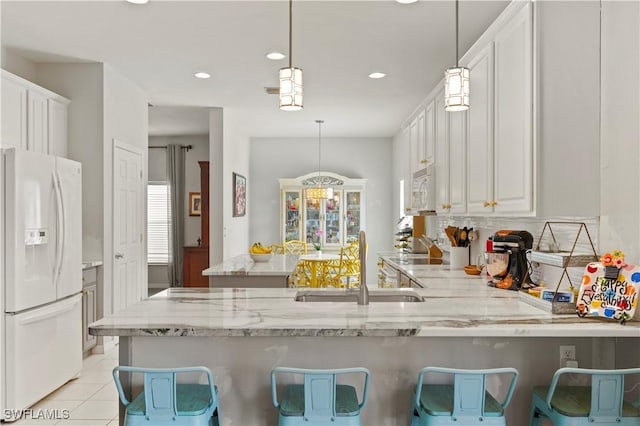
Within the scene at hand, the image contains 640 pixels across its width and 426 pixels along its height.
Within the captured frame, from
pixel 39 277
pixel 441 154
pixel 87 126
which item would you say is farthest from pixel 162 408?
pixel 87 126

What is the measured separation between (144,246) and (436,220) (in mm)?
3290

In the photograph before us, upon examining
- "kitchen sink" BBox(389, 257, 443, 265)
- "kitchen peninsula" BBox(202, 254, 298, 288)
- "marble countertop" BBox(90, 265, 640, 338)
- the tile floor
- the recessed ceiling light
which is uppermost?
the recessed ceiling light

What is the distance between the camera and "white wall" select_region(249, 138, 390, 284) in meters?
8.87

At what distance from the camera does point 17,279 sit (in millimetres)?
3029

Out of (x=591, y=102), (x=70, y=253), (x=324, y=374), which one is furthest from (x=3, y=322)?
(x=591, y=102)

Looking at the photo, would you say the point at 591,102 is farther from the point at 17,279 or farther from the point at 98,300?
the point at 98,300

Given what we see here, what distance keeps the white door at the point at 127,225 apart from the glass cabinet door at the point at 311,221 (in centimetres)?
352

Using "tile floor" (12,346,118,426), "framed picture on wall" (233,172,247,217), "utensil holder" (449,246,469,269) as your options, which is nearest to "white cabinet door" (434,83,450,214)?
"utensil holder" (449,246,469,269)

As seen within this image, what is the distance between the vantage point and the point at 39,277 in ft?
10.6

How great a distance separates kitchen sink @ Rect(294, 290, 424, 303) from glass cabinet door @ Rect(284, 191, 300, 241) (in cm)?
590

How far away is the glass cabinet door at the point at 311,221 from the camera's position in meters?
8.56

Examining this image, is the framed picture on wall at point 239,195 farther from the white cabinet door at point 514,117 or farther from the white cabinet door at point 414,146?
the white cabinet door at point 514,117

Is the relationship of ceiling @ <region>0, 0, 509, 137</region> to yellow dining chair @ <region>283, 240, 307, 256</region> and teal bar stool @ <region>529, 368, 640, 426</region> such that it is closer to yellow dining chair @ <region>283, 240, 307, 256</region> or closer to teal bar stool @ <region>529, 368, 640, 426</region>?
teal bar stool @ <region>529, 368, 640, 426</region>

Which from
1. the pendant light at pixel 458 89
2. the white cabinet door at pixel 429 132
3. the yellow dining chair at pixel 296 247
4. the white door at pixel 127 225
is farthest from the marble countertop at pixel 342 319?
the yellow dining chair at pixel 296 247
